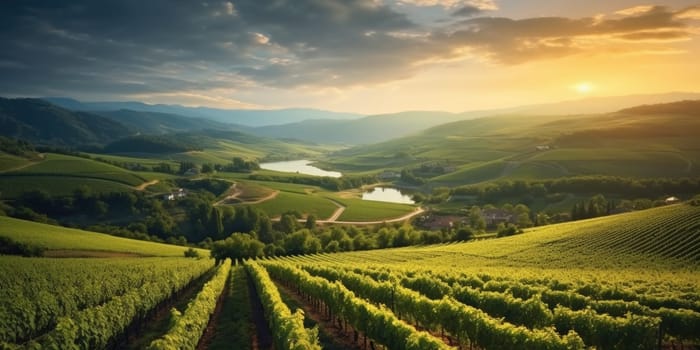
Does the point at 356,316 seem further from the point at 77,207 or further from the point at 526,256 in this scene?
the point at 77,207

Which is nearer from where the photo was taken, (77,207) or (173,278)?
(173,278)

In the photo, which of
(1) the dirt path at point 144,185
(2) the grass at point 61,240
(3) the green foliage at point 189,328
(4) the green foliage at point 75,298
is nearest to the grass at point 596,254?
(3) the green foliage at point 189,328

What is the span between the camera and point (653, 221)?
237ft

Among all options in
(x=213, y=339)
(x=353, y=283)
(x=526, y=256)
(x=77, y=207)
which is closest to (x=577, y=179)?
(x=526, y=256)

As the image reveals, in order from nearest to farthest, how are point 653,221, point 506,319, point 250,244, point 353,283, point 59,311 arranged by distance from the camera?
1. point 506,319
2. point 59,311
3. point 353,283
4. point 653,221
5. point 250,244

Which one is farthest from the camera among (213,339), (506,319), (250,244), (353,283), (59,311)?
(250,244)

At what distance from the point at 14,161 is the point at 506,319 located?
775 ft

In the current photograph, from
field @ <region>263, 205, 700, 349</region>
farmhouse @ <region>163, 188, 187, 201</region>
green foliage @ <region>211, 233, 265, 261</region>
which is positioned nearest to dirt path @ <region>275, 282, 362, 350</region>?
field @ <region>263, 205, 700, 349</region>

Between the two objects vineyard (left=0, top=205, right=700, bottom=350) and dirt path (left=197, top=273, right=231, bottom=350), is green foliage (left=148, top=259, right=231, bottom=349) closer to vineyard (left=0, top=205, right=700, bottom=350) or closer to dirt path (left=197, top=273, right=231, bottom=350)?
vineyard (left=0, top=205, right=700, bottom=350)

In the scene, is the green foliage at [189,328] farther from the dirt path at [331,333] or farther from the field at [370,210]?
the field at [370,210]

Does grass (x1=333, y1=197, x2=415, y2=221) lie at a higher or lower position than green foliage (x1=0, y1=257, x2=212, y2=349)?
lower

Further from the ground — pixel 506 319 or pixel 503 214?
pixel 506 319

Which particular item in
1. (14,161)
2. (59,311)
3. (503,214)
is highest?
(14,161)

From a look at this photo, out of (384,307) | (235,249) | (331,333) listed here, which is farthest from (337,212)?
(384,307)
